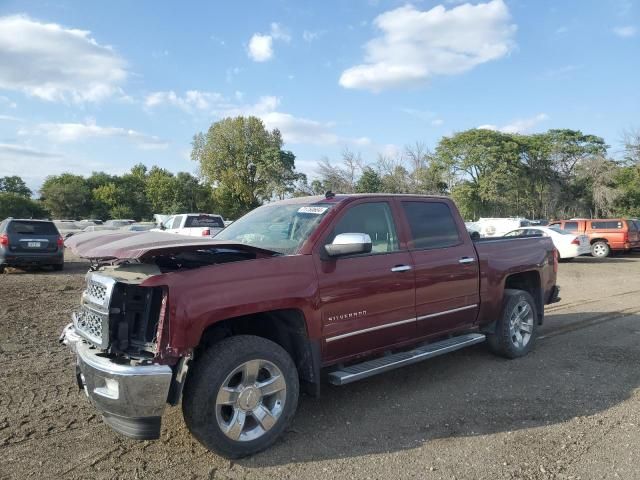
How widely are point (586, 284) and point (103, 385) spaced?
40.2 feet

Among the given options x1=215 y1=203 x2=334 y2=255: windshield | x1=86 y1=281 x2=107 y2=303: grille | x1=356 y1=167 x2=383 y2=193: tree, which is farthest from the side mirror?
x1=356 y1=167 x2=383 y2=193: tree

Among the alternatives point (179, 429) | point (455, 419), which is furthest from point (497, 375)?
point (179, 429)

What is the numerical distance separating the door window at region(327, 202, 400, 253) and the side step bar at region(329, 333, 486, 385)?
3.14ft

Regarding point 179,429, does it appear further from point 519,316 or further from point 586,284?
point 586,284

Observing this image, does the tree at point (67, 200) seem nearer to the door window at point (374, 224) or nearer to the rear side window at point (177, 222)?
the rear side window at point (177, 222)

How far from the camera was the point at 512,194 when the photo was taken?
60.3 m

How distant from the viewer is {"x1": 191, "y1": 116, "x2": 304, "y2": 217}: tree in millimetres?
62250

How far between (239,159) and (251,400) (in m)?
61.0

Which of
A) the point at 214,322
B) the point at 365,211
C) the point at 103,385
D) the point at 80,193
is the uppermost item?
the point at 80,193

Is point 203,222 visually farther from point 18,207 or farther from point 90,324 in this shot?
point 18,207

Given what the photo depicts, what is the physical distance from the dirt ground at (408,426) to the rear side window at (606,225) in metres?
16.9

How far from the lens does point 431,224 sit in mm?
5047

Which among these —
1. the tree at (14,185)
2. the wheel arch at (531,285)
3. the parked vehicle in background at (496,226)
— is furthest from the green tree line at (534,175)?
the tree at (14,185)

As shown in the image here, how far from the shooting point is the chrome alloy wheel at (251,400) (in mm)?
3408
